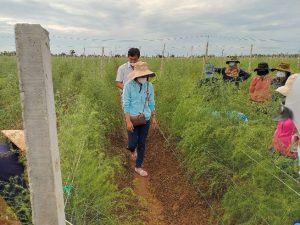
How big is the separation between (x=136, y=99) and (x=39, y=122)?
4333mm

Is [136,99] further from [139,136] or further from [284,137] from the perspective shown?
[284,137]

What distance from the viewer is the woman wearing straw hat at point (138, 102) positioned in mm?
5586

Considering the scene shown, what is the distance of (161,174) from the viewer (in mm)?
6512

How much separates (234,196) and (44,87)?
335cm

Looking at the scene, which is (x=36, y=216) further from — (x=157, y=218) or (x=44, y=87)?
(x=157, y=218)

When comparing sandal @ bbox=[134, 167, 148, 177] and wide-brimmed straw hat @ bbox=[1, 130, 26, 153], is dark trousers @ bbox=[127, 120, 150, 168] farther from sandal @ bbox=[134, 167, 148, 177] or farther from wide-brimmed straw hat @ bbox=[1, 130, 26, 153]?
wide-brimmed straw hat @ bbox=[1, 130, 26, 153]

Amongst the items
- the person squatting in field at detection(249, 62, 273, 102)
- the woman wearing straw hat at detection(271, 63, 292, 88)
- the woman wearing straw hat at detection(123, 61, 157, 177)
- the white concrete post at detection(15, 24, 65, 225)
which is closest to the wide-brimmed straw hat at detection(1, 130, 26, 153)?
the white concrete post at detection(15, 24, 65, 225)

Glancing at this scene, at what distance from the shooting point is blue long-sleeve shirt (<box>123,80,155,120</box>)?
5.66 metres

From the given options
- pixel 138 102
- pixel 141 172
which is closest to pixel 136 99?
pixel 138 102

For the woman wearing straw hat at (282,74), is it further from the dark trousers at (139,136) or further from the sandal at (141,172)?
the sandal at (141,172)

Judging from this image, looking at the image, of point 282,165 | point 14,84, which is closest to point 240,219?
point 282,165

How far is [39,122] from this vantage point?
4.59ft

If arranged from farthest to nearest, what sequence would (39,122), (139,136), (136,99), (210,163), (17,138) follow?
(139,136), (136,99), (210,163), (17,138), (39,122)

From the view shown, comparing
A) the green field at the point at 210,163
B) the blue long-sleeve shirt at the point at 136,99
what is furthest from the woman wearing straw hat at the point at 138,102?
the green field at the point at 210,163
